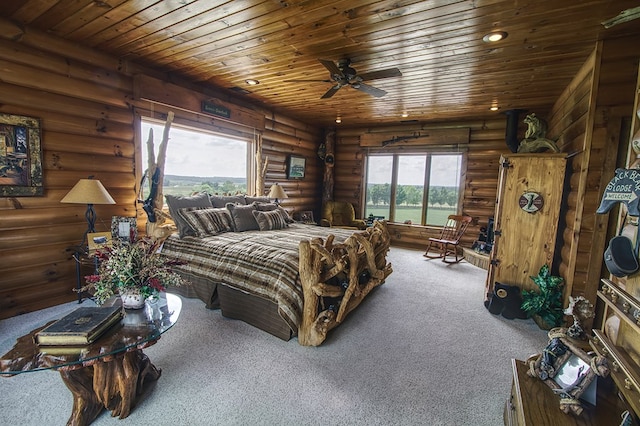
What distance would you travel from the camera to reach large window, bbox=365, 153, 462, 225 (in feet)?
19.9

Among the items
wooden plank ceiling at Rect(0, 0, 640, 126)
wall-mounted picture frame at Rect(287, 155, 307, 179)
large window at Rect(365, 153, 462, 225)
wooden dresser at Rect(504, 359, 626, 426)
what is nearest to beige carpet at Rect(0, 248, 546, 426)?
wooden dresser at Rect(504, 359, 626, 426)

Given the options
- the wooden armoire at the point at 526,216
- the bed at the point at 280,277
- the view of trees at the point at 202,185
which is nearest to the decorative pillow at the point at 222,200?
the view of trees at the point at 202,185

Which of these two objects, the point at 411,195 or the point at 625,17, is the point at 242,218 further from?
the point at 411,195

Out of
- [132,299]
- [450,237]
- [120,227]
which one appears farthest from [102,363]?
[450,237]

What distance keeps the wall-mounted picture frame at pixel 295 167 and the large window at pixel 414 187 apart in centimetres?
164

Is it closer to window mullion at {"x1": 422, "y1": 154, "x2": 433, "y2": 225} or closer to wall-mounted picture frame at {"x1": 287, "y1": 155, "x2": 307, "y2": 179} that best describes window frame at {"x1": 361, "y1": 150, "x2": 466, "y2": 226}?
window mullion at {"x1": 422, "y1": 154, "x2": 433, "y2": 225}

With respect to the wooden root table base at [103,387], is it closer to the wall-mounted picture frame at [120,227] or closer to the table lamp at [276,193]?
the wall-mounted picture frame at [120,227]

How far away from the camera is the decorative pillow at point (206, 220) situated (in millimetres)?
3430

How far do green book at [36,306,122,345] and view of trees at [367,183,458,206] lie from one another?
588 cm

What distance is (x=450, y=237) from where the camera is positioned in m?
5.76

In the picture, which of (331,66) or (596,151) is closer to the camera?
(596,151)

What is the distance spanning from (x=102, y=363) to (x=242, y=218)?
243 centimetres

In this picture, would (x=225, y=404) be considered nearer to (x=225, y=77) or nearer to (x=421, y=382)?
(x=421, y=382)

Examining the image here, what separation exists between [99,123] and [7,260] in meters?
1.62
